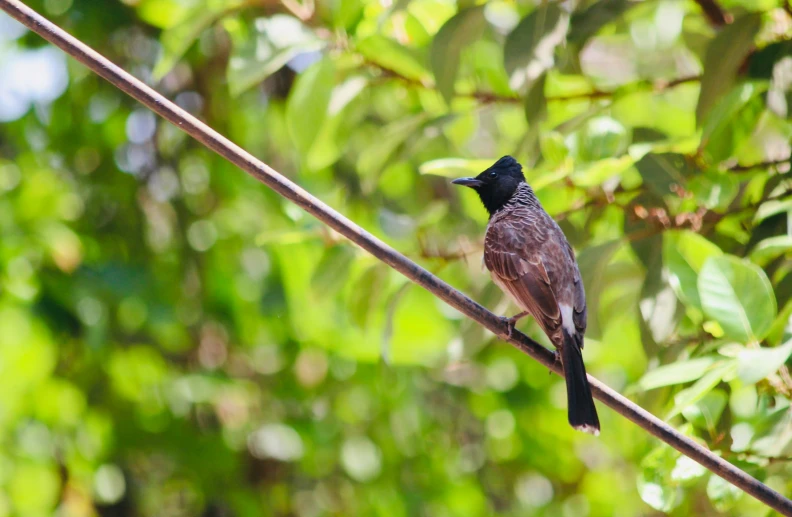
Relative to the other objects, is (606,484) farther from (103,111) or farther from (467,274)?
(103,111)

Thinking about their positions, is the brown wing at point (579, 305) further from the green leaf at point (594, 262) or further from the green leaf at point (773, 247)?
the green leaf at point (773, 247)

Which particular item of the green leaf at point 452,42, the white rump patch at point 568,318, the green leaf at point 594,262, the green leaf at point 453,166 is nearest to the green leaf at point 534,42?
the green leaf at point 452,42

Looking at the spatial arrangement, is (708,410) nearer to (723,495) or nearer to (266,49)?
(723,495)

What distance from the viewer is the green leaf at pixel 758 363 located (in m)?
1.61

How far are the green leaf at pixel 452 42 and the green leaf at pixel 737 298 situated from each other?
0.95 m

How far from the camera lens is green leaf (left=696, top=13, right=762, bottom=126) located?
Answer: 2311 millimetres

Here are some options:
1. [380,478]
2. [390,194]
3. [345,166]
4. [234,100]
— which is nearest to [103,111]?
[234,100]

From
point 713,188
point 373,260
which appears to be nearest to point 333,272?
point 373,260

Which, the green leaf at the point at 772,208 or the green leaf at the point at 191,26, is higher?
the green leaf at the point at 772,208

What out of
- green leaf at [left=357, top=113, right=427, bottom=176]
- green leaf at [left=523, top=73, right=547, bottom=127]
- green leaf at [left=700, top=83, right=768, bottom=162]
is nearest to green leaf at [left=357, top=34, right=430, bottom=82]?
green leaf at [left=357, top=113, right=427, bottom=176]

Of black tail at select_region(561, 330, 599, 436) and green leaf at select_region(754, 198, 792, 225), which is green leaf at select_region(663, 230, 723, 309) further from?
black tail at select_region(561, 330, 599, 436)

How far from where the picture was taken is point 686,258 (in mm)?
2299

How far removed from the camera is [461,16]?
247 cm

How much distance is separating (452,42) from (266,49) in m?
0.62
